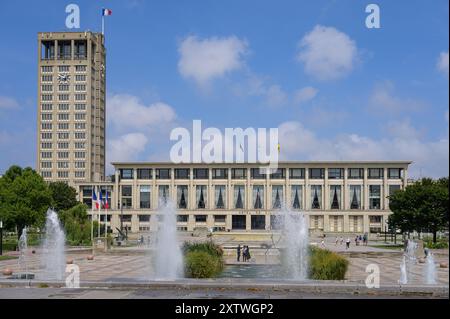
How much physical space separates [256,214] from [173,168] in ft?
62.7

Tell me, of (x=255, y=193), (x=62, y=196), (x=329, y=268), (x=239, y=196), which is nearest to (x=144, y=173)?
(x=62, y=196)

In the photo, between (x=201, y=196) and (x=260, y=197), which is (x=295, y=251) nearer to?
(x=260, y=197)

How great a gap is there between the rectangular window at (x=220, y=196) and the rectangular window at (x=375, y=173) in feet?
95.2

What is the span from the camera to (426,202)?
62.2 meters

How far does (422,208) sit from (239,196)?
57523 mm

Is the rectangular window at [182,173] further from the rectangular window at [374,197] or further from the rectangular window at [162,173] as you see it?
the rectangular window at [374,197]

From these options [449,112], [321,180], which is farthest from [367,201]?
[449,112]

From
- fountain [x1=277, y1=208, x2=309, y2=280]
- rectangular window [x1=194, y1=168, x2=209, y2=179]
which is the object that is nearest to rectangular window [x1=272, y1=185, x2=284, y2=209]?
rectangular window [x1=194, y1=168, x2=209, y2=179]

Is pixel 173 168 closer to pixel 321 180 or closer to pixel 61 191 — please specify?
pixel 61 191

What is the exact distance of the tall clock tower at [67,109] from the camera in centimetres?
13825

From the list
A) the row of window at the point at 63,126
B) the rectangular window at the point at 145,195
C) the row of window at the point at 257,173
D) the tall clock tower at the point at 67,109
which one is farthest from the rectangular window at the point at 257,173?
the row of window at the point at 63,126

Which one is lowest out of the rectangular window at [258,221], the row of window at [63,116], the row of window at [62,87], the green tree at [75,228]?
the rectangular window at [258,221]

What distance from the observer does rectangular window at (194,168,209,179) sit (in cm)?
11744

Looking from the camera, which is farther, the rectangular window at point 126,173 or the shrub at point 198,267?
the rectangular window at point 126,173
